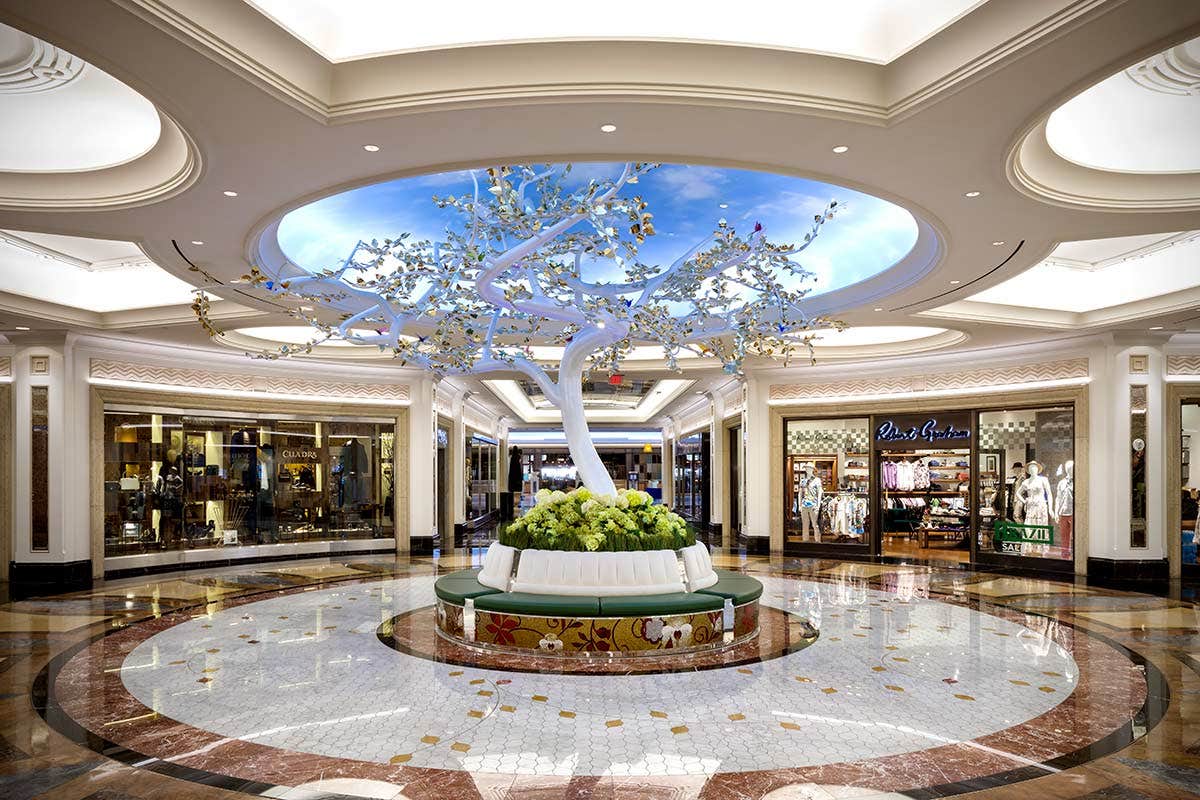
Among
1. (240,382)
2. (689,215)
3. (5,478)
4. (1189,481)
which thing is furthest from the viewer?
(240,382)

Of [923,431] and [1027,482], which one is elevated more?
[923,431]

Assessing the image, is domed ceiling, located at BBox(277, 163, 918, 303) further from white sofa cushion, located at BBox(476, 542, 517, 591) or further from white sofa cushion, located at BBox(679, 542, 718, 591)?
white sofa cushion, located at BBox(476, 542, 517, 591)

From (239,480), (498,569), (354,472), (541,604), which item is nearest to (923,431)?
(498,569)

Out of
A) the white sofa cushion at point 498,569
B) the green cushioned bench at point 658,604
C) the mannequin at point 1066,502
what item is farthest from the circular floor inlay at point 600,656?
the mannequin at point 1066,502

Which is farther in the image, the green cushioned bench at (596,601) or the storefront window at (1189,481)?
the storefront window at (1189,481)

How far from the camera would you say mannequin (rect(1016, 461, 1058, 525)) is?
1226cm

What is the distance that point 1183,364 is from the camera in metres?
11.3

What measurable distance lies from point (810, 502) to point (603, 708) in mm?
10180

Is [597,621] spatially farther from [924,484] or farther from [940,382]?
[924,484]

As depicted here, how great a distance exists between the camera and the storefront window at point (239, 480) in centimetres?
1231

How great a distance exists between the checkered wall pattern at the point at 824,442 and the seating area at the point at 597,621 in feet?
26.0

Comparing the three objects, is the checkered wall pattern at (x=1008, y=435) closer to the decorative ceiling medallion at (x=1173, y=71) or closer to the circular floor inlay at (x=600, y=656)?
the circular floor inlay at (x=600, y=656)

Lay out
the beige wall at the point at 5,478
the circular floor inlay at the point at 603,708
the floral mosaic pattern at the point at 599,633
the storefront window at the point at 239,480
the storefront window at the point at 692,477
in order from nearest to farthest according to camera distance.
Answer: the circular floor inlay at the point at 603,708 < the floral mosaic pattern at the point at 599,633 < the beige wall at the point at 5,478 < the storefront window at the point at 239,480 < the storefront window at the point at 692,477

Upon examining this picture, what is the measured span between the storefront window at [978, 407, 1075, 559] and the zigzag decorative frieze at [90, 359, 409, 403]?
1004 centimetres
